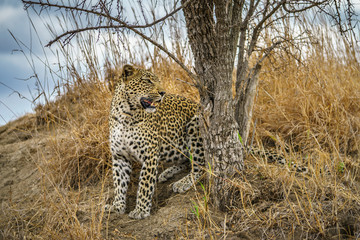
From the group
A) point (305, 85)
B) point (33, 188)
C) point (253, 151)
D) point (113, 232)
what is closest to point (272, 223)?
point (253, 151)

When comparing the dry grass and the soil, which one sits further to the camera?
the soil

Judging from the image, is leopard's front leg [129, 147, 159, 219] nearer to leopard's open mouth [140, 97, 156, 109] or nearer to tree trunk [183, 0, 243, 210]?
leopard's open mouth [140, 97, 156, 109]

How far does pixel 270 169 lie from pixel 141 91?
164 centimetres

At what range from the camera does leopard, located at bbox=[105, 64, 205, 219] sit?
3.81 metres

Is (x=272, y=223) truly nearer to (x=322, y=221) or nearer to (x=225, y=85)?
(x=322, y=221)

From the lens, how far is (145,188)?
147 inches

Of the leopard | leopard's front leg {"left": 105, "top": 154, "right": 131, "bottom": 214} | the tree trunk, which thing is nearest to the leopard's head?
the leopard

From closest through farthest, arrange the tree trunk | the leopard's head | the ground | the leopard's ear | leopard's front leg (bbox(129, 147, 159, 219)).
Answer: the ground → the tree trunk → leopard's front leg (bbox(129, 147, 159, 219)) → the leopard's head → the leopard's ear

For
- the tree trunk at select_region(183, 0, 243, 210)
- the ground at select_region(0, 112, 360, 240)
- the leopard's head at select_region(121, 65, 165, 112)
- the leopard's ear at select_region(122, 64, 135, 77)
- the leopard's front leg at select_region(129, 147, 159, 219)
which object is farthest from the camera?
the leopard's ear at select_region(122, 64, 135, 77)

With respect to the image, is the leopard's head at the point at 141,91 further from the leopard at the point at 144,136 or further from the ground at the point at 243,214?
the ground at the point at 243,214

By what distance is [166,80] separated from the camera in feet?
19.6

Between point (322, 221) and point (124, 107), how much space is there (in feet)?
7.57

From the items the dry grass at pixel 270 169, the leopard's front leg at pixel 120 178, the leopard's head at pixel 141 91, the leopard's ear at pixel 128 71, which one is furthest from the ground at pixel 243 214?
the leopard's ear at pixel 128 71

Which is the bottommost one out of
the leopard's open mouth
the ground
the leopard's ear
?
the ground
